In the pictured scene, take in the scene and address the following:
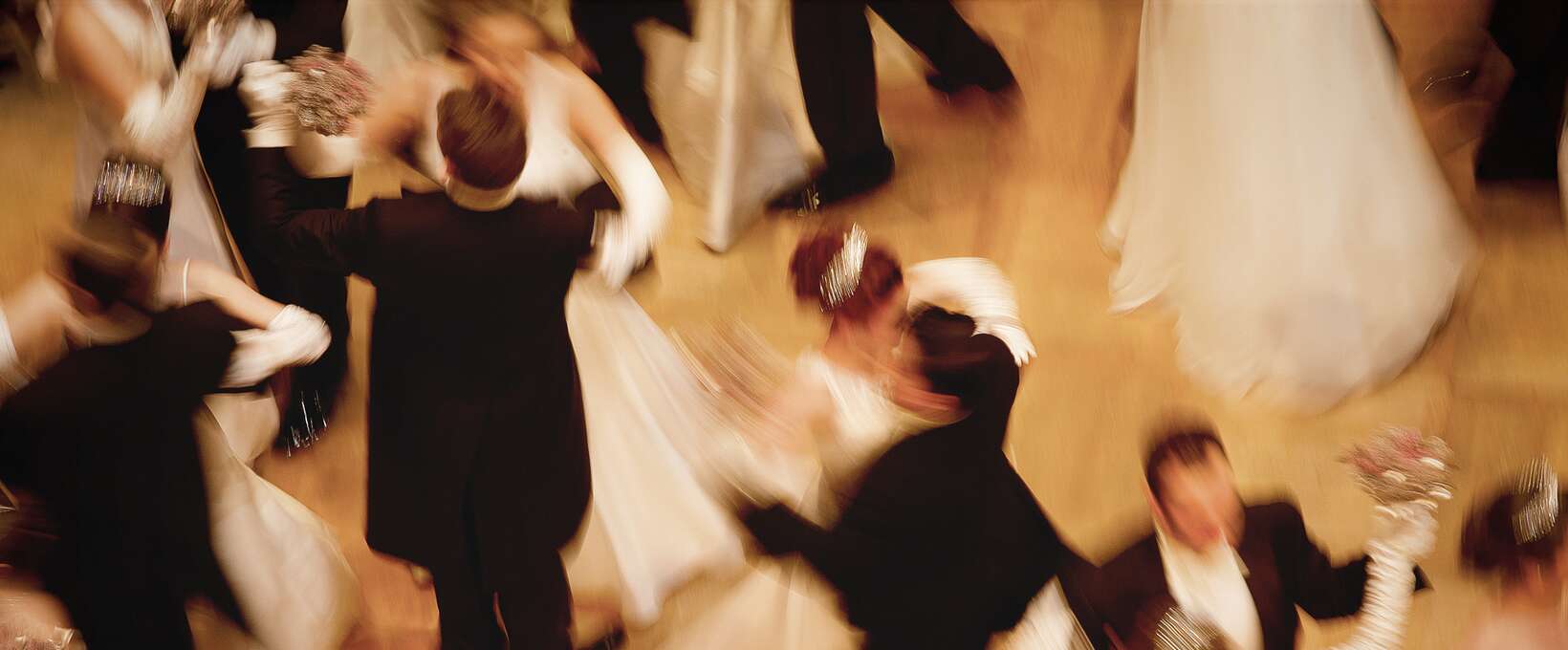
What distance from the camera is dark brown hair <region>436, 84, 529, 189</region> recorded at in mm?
2072

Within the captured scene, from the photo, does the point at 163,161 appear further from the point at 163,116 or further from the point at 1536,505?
the point at 1536,505

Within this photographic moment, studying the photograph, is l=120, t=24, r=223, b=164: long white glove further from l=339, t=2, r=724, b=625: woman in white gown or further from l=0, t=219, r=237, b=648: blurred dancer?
l=339, t=2, r=724, b=625: woman in white gown

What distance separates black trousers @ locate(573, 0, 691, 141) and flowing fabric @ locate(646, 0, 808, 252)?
0.03 meters

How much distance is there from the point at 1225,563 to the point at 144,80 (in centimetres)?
232

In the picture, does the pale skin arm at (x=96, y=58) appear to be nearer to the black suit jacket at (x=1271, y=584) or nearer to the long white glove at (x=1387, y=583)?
the black suit jacket at (x=1271, y=584)

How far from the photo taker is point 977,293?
2.21 m

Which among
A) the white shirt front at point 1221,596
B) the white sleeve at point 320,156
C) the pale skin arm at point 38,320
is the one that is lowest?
the white shirt front at point 1221,596

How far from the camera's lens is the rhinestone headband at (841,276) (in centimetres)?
219

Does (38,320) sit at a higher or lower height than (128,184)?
lower

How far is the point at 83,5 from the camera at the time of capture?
7.52ft

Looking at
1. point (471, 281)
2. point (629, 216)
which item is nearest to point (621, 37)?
point (629, 216)

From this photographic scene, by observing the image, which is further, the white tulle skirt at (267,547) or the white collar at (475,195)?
the white tulle skirt at (267,547)

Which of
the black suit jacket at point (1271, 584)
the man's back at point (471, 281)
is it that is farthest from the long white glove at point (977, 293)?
the man's back at point (471, 281)

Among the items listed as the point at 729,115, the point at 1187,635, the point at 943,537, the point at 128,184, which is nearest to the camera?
the point at 1187,635
